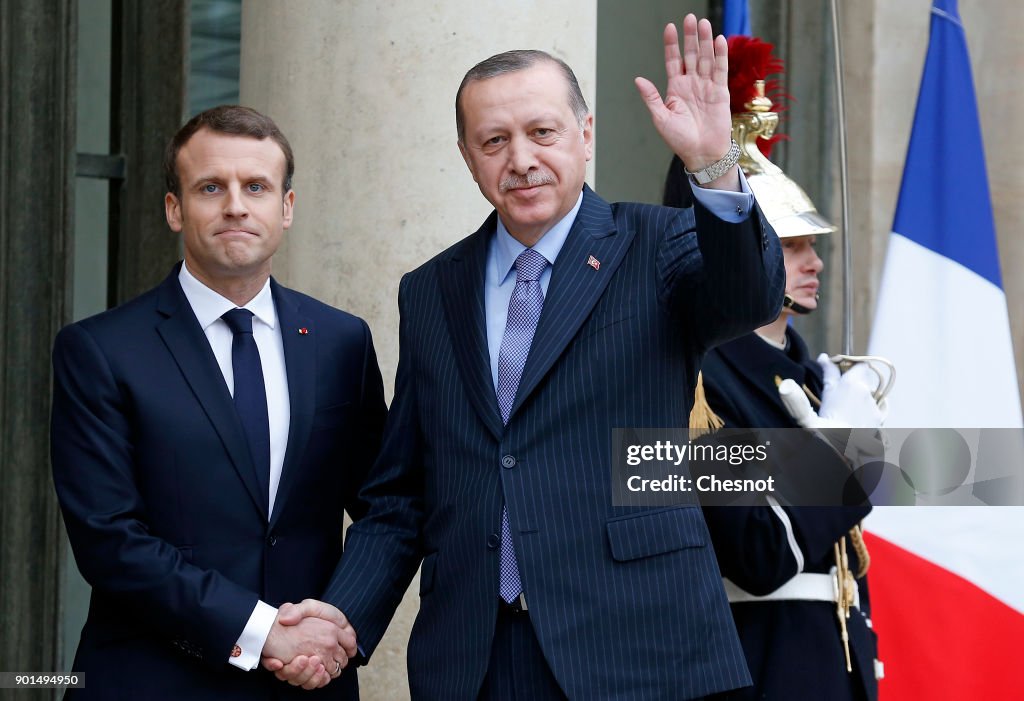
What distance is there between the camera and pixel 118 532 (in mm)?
2748

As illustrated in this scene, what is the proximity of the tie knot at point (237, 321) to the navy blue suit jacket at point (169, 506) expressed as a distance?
7 cm

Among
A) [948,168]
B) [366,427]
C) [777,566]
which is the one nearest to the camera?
[366,427]

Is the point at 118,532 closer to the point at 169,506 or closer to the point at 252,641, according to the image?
the point at 169,506

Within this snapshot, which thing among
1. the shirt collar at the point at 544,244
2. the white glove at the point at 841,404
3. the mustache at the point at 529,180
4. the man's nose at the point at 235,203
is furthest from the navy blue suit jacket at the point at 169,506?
the white glove at the point at 841,404

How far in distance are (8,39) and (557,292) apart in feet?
8.86

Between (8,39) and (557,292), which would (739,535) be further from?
(8,39)

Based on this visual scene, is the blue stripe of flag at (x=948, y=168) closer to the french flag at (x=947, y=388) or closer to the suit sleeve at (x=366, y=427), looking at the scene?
the french flag at (x=947, y=388)

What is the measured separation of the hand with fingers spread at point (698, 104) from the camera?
2574 millimetres

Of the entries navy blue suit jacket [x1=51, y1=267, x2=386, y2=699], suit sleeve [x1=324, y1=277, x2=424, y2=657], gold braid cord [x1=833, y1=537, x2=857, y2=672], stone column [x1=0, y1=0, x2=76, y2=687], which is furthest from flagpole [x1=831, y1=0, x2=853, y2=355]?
stone column [x1=0, y1=0, x2=76, y2=687]

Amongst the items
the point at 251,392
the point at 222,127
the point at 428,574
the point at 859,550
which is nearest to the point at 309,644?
the point at 428,574

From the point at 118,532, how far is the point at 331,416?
0.51m

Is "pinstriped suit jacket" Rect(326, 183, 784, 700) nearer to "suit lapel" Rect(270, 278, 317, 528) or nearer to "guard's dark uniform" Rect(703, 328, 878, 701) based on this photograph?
"suit lapel" Rect(270, 278, 317, 528)

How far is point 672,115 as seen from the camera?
2.59 metres

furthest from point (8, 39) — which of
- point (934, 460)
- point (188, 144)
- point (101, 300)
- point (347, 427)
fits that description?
point (934, 460)
